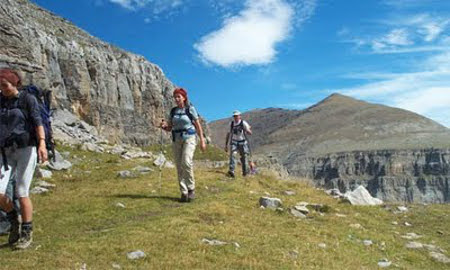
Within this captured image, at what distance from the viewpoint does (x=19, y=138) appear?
9117 millimetres

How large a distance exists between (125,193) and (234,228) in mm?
5707

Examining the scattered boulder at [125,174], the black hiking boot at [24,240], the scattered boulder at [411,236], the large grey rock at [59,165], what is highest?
the large grey rock at [59,165]

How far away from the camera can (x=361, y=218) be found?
15977mm

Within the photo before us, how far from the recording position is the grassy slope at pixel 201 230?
369 inches

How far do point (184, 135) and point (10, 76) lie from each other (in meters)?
6.80

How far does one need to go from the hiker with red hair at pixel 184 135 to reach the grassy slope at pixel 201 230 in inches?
26.8

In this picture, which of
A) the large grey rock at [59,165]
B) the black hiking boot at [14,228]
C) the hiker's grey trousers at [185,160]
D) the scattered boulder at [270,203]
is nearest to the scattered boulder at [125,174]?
the large grey rock at [59,165]

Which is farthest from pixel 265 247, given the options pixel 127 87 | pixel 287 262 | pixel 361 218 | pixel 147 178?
pixel 127 87

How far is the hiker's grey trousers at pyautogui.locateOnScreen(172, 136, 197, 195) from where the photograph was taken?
15484 millimetres

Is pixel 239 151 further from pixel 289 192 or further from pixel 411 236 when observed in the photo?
pixel 411 236

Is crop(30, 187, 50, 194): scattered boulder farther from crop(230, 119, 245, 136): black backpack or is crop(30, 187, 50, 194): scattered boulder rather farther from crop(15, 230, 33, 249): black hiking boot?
crop(230, 119, 245, 136): black backpack

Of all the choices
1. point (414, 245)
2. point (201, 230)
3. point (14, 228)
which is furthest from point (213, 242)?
point (414, 245)

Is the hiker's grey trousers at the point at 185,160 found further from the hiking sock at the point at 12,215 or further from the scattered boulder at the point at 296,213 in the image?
the hiking sock at the point at 12,215

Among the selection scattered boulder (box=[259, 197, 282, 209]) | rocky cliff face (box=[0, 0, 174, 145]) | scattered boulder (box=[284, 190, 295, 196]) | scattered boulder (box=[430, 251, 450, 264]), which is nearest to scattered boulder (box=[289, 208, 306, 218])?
scattered boulder (box=[259, 197, 282, 209])
